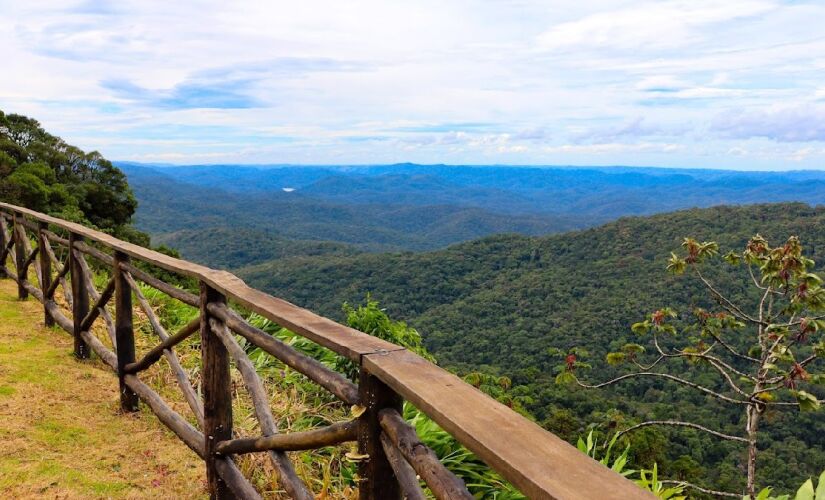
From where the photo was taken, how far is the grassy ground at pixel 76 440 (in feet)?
10.3

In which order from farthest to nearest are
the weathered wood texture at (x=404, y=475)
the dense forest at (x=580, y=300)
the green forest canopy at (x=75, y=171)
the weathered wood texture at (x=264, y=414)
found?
Answer: the green forest canopy at (x=75, y=171) < the dense forest at (x=580, y=300) < the weathered wood texture at (x=264, y=414) < the weathered wood texture at (x=404, y=475)

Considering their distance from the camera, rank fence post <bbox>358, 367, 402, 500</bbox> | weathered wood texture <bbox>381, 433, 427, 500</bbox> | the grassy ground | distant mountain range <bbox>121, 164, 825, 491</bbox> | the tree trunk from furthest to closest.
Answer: distant mountain range <bbox>121, 164, 825, 491</bbox>, the tree trunk, the grassy ground, fence post <bbox>358, 367, 402, 500</bbox>, weathered wood texture <bbox>381, 433, 427, 500</bbox>

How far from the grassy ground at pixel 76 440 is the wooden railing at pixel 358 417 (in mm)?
263

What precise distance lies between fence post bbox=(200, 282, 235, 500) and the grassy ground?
1.62ft

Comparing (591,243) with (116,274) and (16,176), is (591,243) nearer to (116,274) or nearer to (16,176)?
(16,176)

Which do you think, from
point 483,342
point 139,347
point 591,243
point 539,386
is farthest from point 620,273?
point 139,347

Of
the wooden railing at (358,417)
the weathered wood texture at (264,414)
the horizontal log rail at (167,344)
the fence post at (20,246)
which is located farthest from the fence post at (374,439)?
the fence post at (20,246)

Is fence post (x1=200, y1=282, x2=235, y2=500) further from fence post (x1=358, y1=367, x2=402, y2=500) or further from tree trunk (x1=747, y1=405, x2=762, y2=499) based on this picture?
tree trunk (x1=747, y1=405, x2=762, y2=499)

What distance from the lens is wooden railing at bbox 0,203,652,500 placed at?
113 centimetres

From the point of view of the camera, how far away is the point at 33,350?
497 centimetres

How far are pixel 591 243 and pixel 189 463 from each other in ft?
236

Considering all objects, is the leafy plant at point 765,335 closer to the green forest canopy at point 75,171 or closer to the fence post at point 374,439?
the fence post at point 374,439

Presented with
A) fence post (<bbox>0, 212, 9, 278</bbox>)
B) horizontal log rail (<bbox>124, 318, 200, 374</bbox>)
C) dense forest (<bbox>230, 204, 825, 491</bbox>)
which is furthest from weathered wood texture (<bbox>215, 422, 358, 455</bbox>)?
fence post (<bbox>0, 212, 9, 278</bbox>)

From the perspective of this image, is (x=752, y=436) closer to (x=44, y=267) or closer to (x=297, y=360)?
(x=297, y=360)
